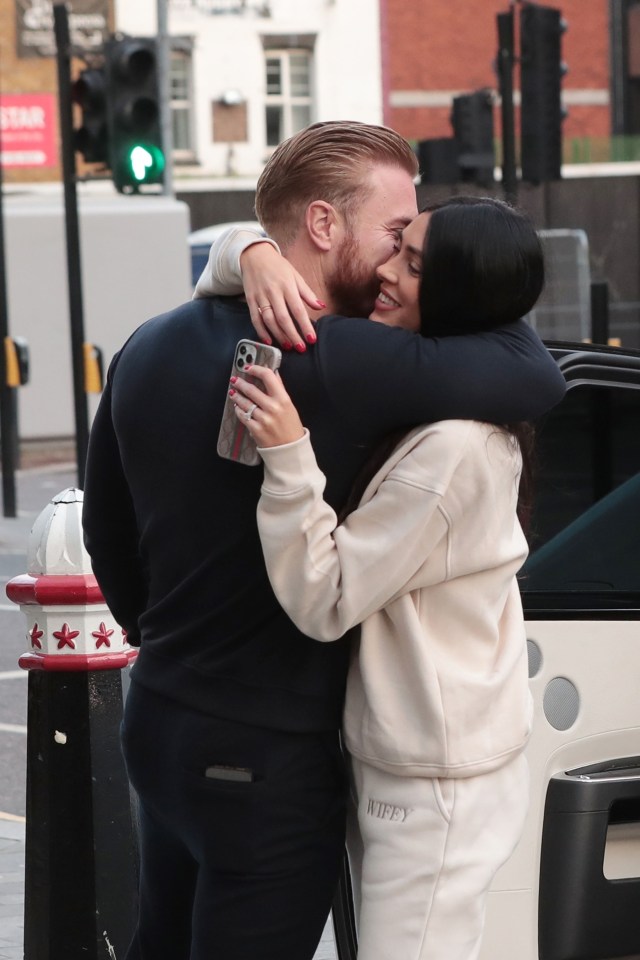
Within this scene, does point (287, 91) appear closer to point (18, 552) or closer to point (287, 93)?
point (287, 93)

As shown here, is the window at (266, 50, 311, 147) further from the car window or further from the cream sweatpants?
the cream sweatpants

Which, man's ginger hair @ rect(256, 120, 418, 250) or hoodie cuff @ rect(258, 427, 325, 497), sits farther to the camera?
man's ginger hair @ rect(256, 120, 418, 250)

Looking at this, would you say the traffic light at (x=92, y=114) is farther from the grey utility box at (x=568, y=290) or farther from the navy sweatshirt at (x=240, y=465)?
the navy sweatshirt at (x=240, y=465)

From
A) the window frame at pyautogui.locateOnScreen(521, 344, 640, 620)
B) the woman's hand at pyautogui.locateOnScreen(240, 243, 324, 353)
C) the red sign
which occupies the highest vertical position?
the red sign

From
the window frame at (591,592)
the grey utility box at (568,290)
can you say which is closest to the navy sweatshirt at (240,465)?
A: the window frame at (591,592)

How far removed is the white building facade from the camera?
31375 mm

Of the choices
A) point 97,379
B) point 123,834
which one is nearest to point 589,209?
point 97,379

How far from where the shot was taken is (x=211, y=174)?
3138cm

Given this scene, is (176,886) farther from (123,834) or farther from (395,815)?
(123,834)

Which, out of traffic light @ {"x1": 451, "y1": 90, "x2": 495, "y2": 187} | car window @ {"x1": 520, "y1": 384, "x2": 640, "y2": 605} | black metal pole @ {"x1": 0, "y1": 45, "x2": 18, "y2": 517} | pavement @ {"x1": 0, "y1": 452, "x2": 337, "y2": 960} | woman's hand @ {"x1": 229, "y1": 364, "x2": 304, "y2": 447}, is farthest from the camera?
traffic light @ {"x1": 451, "y1": 90, "x2": 495, "y2": 187}

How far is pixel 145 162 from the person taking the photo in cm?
1097

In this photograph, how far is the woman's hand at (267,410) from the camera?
1.93 meters

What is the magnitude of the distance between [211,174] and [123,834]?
29.1 meters

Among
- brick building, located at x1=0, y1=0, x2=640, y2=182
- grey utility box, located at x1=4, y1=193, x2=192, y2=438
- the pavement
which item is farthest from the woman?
brick building, located at x1=0, y1=0, x2=640, y2=182
